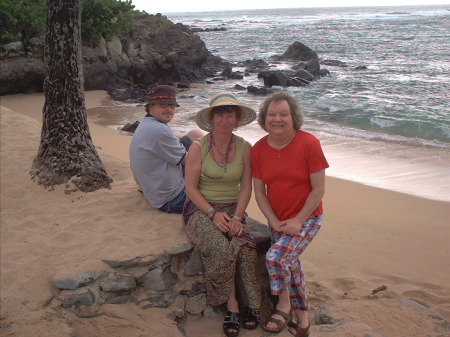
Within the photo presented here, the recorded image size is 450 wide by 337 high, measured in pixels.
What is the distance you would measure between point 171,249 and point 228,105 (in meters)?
1.39

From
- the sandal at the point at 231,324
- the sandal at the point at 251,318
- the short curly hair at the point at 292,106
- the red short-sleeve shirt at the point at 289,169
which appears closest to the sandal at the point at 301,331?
the sandal at the point at 251,318

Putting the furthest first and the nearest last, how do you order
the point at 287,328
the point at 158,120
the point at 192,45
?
the point at 192,45
the point at 158,120
the point at 287,328

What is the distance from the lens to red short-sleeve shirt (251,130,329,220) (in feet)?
11.3

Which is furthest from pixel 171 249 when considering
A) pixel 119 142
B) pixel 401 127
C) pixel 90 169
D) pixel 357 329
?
pixel 401 127

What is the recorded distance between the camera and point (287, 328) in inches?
142

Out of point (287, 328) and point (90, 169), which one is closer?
point (287, 328)

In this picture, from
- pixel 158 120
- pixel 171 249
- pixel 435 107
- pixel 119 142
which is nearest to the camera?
pixel 171 249

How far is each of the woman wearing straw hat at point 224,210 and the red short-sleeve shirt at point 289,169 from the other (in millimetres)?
195

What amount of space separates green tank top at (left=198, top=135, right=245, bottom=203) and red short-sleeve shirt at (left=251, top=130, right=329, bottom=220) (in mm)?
160

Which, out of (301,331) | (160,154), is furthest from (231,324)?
(160,154)

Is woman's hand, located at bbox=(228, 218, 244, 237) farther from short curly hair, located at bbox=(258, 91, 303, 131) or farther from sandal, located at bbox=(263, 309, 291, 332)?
short curly hair, located at bbox=(258, 91, 303, 131)

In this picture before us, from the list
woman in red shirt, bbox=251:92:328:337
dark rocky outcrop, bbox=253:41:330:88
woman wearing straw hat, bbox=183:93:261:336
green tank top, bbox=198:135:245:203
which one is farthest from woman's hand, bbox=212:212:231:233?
dark rocky outcrop, bbox=253:41:330:88

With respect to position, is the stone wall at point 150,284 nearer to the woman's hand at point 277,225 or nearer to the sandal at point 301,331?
the sandal at point 301,331

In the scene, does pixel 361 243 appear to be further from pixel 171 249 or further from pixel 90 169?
pixel 90 169
